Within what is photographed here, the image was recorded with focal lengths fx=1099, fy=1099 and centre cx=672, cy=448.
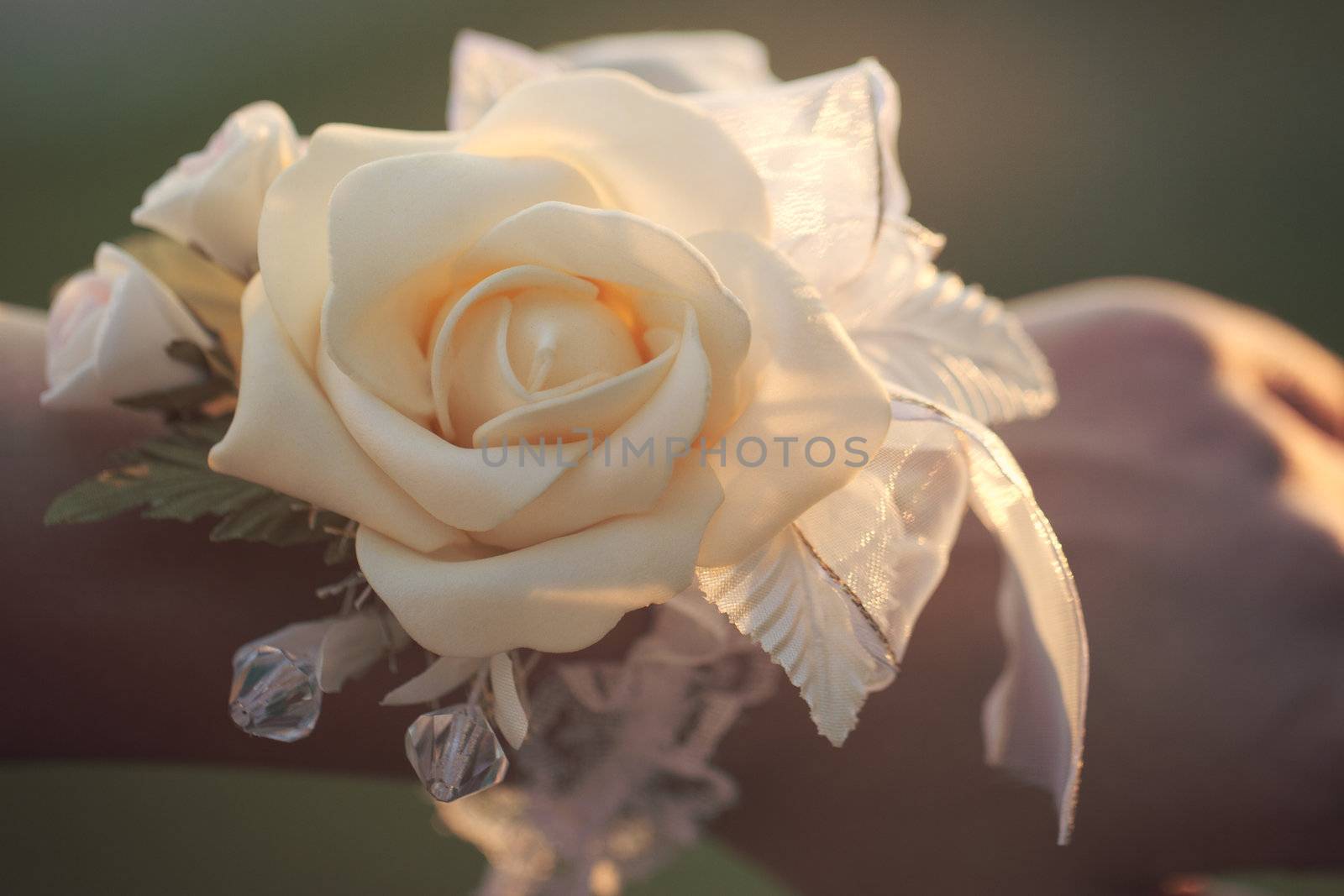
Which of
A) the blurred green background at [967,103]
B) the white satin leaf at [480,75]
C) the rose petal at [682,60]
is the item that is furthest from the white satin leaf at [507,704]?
the blurred green background at [967,103]

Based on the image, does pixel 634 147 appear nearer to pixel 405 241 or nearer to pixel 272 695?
pixel 405 241

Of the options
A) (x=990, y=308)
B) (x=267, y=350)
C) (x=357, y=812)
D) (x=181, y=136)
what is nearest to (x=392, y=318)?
(x=267, y=350)

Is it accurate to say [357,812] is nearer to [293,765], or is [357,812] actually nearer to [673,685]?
[293,765]

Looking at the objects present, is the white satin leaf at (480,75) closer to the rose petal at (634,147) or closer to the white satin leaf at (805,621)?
the rose petal at (634,147)

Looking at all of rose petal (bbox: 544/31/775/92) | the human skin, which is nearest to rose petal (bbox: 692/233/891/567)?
the human skin

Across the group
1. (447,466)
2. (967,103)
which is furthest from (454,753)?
(967,103)
